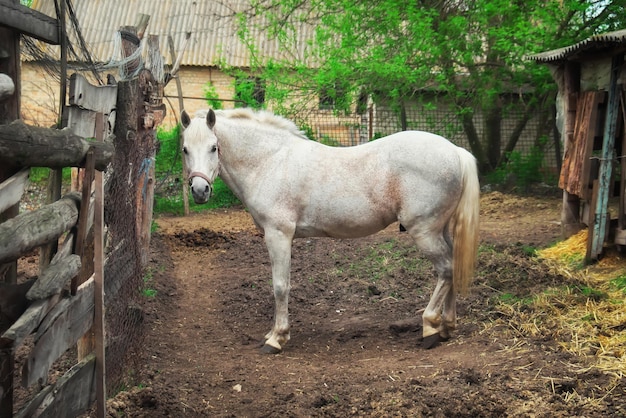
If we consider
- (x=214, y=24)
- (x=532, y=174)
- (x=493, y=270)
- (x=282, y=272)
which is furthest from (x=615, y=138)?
(x=214, y=24)

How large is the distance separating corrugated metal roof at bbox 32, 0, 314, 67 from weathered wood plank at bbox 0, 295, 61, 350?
19309mm

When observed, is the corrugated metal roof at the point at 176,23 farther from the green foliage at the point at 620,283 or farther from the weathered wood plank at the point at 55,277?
the weathered wood plank at the point at 55,277

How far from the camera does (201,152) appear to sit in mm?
5559

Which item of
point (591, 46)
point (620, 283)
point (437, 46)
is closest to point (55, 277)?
point (620, 283)

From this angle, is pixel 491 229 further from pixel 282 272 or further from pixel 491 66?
pixel 282 272

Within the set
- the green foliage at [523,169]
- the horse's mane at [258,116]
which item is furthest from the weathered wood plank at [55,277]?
the green foliage at [523,169]

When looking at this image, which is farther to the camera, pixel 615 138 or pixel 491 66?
pixel 491 66

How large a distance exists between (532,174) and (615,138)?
21.3 feet

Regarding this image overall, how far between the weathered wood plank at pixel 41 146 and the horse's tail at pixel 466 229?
3125mm

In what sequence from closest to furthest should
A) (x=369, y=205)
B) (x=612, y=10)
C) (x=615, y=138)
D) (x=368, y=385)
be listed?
(x=368, y=385) < (x=369, y=205) < (x=615, y=138) < (x=612, y=10)

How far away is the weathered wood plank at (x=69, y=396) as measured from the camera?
296 centimetres

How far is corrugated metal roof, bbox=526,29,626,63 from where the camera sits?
6.53 metres

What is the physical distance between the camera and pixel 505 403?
3.98m

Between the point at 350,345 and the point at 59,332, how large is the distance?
3.11 meters
